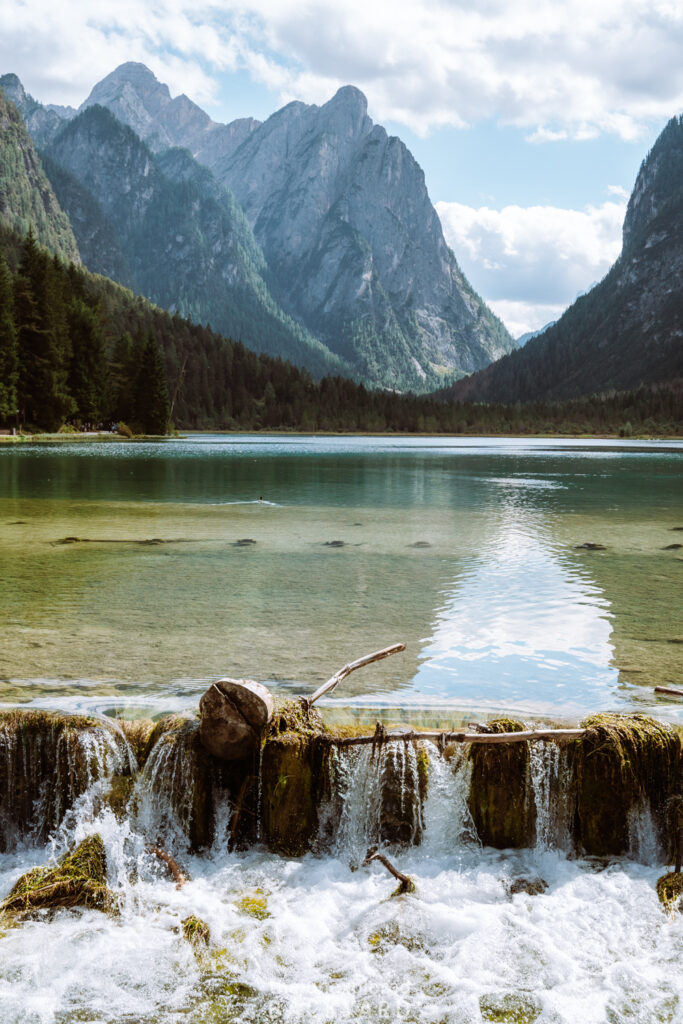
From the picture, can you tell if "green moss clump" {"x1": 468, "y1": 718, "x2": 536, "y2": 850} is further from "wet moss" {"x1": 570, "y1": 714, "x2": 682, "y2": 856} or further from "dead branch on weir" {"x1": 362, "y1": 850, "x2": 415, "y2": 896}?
"dead branch on weir" {"x1": 362, "y1": 850, "x2": 415, "y2": 896}

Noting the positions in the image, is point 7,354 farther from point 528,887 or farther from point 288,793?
point 528,887

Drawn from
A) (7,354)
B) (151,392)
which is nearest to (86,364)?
(151,392)

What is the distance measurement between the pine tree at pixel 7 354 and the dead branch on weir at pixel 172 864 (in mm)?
90134

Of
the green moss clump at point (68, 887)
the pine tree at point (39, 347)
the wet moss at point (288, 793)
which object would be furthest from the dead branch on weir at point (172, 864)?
the pine tree at point (39, 347)

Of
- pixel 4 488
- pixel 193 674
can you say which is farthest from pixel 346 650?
pixel 4 488

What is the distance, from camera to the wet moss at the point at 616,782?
318 inches

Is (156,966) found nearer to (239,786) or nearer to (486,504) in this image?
(239,786)

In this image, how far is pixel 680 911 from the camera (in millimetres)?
6980

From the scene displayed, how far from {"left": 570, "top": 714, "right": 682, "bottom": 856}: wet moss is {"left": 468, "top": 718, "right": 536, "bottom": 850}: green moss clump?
0.51 meters

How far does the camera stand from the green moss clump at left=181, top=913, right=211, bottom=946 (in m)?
6.48

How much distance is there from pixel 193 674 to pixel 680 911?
666 cm

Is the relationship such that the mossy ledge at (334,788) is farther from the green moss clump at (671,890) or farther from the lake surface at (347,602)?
the lake surface at (347,602)

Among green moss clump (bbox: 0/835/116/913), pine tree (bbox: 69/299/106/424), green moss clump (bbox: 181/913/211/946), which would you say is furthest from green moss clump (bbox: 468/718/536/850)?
pine tree (bbox: 69/299/106/424)

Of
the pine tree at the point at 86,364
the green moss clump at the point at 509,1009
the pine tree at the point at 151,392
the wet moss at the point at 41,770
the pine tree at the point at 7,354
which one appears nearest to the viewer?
the green moss clump at the point at 509,1009
